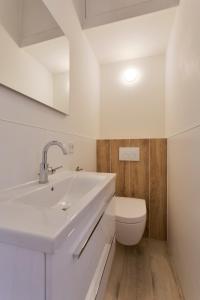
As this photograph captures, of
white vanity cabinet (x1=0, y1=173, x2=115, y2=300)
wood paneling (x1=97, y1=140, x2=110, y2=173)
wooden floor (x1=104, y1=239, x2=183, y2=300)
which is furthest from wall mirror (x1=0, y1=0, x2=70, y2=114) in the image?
wooden floor (x1=104, y1=239, x2=183, y2=300)

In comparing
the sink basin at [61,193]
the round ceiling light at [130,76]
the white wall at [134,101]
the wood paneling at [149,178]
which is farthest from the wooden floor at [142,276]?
the round ceiling light at [130,76]

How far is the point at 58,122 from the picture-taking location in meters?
1.23

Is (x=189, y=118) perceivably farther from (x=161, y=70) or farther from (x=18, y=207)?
(x=161, y=70)

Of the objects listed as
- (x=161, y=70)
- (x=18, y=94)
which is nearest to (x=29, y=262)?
(x=18, y=94)

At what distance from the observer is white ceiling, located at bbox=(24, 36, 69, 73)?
0.98 m

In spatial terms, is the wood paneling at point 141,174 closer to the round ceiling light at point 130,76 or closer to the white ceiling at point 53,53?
the round ceiling light at point 130,76

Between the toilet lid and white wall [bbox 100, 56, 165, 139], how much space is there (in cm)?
85

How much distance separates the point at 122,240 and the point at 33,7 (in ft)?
5.63

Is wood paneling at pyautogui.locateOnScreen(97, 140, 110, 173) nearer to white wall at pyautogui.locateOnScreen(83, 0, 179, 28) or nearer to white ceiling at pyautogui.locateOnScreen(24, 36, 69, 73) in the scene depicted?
white ceiling at pyautogui.locateOnScreen(24, 36, 69, 73)

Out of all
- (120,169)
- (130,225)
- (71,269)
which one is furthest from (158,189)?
(71,269)

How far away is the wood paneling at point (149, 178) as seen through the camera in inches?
70.9

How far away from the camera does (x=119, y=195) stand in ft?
6.35

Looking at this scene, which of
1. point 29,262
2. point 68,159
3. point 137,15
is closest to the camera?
point 29,262

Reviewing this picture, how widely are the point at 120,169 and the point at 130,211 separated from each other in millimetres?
586
